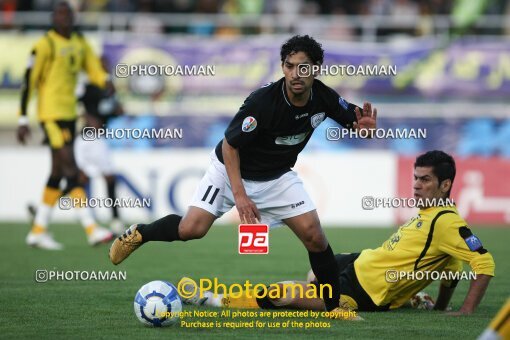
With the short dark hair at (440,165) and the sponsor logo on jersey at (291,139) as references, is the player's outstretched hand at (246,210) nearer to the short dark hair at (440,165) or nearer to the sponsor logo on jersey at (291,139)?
the sponsor logo on jersey at (291,139)

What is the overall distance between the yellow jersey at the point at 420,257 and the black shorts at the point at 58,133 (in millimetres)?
5850

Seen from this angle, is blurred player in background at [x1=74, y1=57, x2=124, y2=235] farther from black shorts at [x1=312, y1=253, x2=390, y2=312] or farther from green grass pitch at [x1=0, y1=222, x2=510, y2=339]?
black shorts at [x1=312, y1=253, x2=390, y2=312]

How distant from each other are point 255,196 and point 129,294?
1.77m

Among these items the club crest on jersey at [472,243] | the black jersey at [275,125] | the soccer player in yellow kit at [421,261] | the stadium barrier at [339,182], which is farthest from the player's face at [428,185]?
the stadium barrier at [339,182]

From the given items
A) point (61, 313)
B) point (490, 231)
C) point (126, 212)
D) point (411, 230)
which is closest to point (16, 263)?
point (61, 313)

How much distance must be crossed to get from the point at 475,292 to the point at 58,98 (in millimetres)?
7076

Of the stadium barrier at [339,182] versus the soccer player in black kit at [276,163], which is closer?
the soccer player in black kit at [276,163]

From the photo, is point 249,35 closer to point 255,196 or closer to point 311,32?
point 311,32

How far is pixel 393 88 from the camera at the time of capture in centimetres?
1908

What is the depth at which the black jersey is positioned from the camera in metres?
6.87

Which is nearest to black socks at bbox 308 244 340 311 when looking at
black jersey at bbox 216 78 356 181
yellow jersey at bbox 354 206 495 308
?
yellow jersey at bbox 354 206 495 308

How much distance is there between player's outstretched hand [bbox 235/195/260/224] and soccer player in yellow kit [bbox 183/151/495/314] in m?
0.91

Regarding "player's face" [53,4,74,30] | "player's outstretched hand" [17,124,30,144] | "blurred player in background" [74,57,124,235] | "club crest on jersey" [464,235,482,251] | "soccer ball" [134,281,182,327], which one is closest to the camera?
"soccer ball" [134,281,182,327]

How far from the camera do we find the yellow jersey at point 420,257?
7.06 metres
